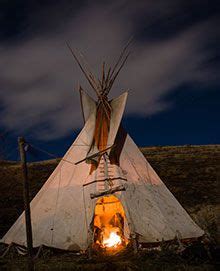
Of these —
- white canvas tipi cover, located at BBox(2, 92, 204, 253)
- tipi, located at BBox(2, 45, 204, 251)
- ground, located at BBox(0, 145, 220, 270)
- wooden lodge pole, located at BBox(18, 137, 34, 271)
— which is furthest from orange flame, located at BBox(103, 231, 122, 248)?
wooden lodge pole, located at BBox(18, 137, 34, 271)

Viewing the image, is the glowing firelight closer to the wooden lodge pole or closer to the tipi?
the tipi

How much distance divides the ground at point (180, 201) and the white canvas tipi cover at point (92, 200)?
25.1 inches

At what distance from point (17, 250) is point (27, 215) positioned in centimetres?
362

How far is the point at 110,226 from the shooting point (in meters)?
12.7

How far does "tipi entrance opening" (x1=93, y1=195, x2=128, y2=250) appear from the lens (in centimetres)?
1188

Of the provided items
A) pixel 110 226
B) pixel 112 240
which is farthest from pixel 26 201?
pixel 110 226

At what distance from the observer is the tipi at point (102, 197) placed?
11.0 meters

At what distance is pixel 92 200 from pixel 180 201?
29.4 feet

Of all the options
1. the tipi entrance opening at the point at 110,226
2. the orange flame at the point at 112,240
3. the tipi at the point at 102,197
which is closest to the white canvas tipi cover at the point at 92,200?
the tipi at the point at 102,197

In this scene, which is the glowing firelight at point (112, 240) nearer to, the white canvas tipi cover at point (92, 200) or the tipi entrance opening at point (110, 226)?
the tipi entrance opening at point (110, 226)

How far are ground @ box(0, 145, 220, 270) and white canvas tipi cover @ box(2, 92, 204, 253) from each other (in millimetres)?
637

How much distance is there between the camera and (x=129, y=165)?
12297 mm

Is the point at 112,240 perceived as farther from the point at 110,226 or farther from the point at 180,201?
the point at 180,201

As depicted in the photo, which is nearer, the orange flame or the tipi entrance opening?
the tipi entrance opening
